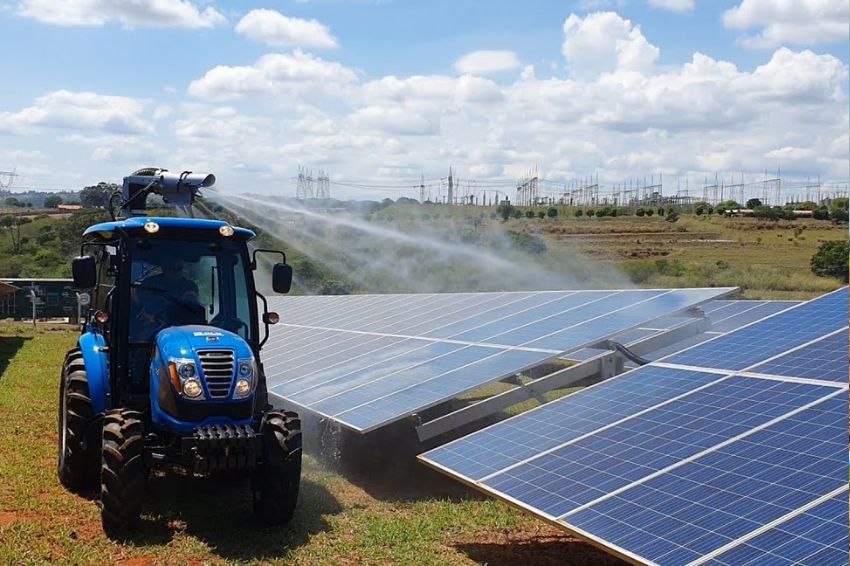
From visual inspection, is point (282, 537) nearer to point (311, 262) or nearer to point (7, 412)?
point (7, 412)

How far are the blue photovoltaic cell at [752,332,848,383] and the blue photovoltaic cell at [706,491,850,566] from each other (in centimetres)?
237

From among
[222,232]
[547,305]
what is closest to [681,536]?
[222,232]

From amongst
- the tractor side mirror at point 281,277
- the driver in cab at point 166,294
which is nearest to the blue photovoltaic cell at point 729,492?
the tractor side mirror at point 281,277

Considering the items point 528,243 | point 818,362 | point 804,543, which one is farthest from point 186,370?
point 528,243

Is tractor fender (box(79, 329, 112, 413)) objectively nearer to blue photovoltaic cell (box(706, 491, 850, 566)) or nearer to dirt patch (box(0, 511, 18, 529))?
dirt patch (box(0, 511, 18, 529))

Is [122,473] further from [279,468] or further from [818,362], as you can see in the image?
[818,362]

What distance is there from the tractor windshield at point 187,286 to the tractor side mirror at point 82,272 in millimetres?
469

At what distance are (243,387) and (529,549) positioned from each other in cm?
362

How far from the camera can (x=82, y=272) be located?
1003 cm

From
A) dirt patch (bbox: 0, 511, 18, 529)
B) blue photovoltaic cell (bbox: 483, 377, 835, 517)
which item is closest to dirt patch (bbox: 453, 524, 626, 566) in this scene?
blue photovoltaic cell (bbox: 483, 377, 835, 517)

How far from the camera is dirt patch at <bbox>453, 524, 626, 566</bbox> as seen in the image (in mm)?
9125

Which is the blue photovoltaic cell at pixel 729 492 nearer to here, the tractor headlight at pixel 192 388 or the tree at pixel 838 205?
the tractor headlight at pixel 192 388

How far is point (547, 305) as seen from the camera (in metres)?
16.4

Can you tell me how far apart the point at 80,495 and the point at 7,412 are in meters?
7.63
